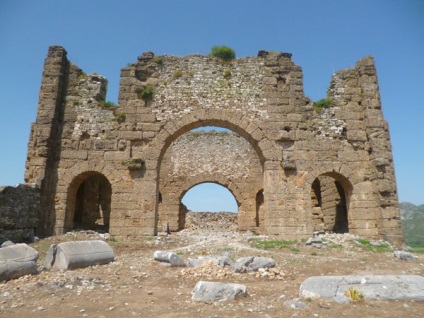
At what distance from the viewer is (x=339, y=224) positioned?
12.3 m

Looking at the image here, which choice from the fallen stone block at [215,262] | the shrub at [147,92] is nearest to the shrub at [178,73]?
the shrub at [147,92]

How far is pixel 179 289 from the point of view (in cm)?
499

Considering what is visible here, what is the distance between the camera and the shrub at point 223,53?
11.8 metres

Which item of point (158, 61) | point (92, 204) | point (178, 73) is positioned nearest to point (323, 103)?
point (178, 73)

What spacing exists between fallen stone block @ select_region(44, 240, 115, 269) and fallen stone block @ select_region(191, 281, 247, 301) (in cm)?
292

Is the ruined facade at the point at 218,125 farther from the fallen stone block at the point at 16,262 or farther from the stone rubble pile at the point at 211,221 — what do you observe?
the stone rubble pile at the point at 211,221

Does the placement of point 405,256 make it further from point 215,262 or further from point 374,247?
point 215,262

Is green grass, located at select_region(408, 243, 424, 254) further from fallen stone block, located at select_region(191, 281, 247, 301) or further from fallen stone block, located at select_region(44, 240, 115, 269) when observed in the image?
fallen stone block, located at select_region(44, 240, 115, 269)

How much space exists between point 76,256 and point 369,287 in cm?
508

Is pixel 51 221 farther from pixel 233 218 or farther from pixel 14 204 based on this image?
pixel 233 218

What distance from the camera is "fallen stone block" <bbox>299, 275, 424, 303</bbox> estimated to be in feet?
13.8

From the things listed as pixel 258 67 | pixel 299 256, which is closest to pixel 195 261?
pixel 299 256

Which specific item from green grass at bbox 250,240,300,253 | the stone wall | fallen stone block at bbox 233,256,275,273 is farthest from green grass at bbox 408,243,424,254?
the stone wall

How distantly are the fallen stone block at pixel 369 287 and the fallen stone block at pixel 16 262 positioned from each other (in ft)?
14.9
